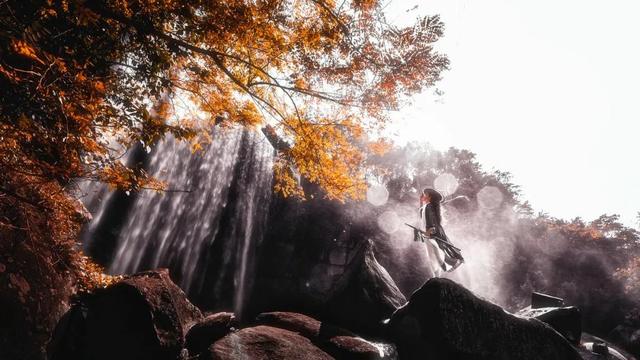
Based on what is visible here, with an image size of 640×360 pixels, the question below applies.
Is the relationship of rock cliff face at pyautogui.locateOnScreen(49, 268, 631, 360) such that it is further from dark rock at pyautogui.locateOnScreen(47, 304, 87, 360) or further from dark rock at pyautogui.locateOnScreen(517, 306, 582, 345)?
dark rock at pyautogui.locateOnScreen(517, 306, 582, 345)

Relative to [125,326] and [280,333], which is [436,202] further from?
[125,326]

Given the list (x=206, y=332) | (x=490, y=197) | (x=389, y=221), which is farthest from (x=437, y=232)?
(x=490, y=197)

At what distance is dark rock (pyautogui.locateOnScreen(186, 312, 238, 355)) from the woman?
5.27 m

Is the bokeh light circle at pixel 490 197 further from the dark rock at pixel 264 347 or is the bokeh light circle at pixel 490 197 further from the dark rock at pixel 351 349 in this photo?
the dark rock at pixel 264 347

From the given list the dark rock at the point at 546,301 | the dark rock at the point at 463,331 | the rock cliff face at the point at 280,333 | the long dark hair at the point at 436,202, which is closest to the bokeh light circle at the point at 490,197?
the dark rock at the point at 546,301

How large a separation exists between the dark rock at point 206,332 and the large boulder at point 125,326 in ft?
1.08

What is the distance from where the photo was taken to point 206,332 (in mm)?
6531

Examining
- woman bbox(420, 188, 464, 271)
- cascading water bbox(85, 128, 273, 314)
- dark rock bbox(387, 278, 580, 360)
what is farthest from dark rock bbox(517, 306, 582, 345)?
cascading water bbox(85, 128, 273, 314)

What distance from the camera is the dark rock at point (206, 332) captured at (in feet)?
21.0

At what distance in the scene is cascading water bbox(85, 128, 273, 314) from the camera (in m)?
13.3

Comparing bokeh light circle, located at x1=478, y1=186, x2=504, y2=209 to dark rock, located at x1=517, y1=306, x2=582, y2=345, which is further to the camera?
bokeh light circle, located at x1=478, y1=186, x2=504, y2=209

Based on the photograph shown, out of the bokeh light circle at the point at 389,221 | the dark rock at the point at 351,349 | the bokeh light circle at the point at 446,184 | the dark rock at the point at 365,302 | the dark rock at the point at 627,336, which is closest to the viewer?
the dark rock at the point at 351,349

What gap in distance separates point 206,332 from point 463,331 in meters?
5.33

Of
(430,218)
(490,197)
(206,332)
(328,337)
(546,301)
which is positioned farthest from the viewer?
(490,197)
